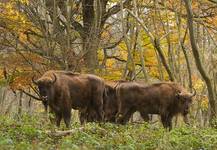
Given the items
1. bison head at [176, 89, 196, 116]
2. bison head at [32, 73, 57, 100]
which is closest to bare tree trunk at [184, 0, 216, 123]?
bison head at [176, 89, 196, 116]

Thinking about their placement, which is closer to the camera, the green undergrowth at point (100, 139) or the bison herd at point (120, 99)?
the green undergrowth at point (100, 139)

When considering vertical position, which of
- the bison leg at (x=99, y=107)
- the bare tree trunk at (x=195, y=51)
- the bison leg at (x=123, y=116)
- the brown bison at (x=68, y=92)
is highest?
the bare tree trunk at (x=195, y=51)

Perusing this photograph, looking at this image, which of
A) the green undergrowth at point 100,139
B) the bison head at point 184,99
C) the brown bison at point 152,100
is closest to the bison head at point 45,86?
the green undergrowth at point 100,139

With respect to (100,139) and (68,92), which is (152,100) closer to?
(68,92)

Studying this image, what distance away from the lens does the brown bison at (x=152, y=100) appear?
1639 cm

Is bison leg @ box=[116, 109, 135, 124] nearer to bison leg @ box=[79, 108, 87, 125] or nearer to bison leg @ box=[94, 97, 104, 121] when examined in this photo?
bison leg @ box=[94, 97, 104, 121]

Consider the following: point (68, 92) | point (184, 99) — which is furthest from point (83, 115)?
point (184, 99)

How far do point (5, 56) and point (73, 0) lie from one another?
3.98 metres

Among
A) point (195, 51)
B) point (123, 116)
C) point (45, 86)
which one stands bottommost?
point (123, 116)

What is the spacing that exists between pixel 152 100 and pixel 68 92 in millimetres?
3082

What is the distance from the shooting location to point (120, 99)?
53.8 ft

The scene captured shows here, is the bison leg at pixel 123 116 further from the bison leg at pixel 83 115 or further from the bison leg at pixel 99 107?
the bison leg at pixel 83 115

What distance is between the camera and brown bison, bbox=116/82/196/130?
1639cm

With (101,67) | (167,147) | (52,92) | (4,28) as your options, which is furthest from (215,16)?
(167,147)
